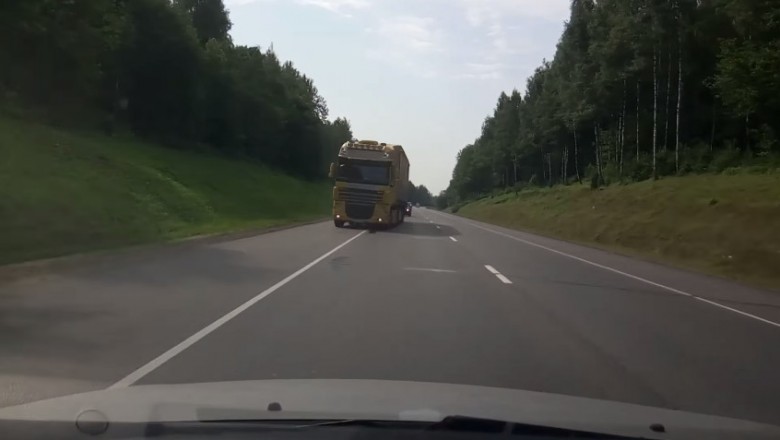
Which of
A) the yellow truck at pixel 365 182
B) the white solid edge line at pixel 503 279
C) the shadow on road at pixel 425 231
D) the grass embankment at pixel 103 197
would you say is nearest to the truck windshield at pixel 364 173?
the yellow truck at pixel 365 182

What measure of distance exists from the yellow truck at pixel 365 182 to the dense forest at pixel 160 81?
12.5m

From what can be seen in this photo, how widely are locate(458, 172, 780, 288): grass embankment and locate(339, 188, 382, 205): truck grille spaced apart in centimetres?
1058

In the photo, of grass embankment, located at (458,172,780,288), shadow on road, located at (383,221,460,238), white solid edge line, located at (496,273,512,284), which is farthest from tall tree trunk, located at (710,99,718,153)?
white solid edge line, located at (496,273,512,284)

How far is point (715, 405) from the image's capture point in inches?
306

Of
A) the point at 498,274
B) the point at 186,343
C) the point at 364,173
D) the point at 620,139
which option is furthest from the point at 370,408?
the point at 620,139

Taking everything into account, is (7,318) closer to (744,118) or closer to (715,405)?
(715,405)

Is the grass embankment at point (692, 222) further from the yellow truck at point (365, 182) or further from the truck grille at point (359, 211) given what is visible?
the truck grille at point (359, 211)

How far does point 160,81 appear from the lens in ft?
256

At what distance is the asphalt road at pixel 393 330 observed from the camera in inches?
331

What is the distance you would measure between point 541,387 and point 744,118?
183 ft

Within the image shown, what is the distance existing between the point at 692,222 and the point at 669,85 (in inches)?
798

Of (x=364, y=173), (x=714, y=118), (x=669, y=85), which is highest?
(x=669, y=85)

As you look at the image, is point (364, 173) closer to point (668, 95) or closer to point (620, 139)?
point (668, 95)

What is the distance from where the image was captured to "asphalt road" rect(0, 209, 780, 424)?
27.6 feet
